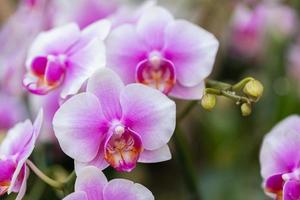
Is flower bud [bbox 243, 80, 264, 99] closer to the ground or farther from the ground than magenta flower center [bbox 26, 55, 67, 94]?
farther from the ground

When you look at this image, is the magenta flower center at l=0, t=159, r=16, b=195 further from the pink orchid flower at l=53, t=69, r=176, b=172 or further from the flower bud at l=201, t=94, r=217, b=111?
the flower bud at l=201, t=94, r=217, b=111

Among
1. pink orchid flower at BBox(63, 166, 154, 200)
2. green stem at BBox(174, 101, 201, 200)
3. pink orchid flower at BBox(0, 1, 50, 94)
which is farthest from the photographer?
pink orchid flower at BBox(0, 1, 50, 94)

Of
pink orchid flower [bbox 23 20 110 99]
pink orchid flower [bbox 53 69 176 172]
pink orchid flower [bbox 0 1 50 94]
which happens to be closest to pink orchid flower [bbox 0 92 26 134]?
pink orchid flower [bbox 0 1 50 94]

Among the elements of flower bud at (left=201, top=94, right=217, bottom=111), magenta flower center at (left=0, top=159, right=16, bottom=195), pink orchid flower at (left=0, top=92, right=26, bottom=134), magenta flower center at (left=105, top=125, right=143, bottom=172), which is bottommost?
pink orchid flower at (left=0, top=92, right=26, bottom=134)

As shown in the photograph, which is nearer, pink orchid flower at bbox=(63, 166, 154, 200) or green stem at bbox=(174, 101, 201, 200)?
pink orchid flower at bbox=(63, 166, 154, 200)

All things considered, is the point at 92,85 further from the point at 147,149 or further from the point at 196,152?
the point at 196,152

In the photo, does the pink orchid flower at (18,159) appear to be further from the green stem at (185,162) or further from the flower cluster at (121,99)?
the green stem at (185,162)

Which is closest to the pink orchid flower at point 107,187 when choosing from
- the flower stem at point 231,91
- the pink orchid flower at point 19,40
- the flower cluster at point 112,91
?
the flower cluster at point 112,91
